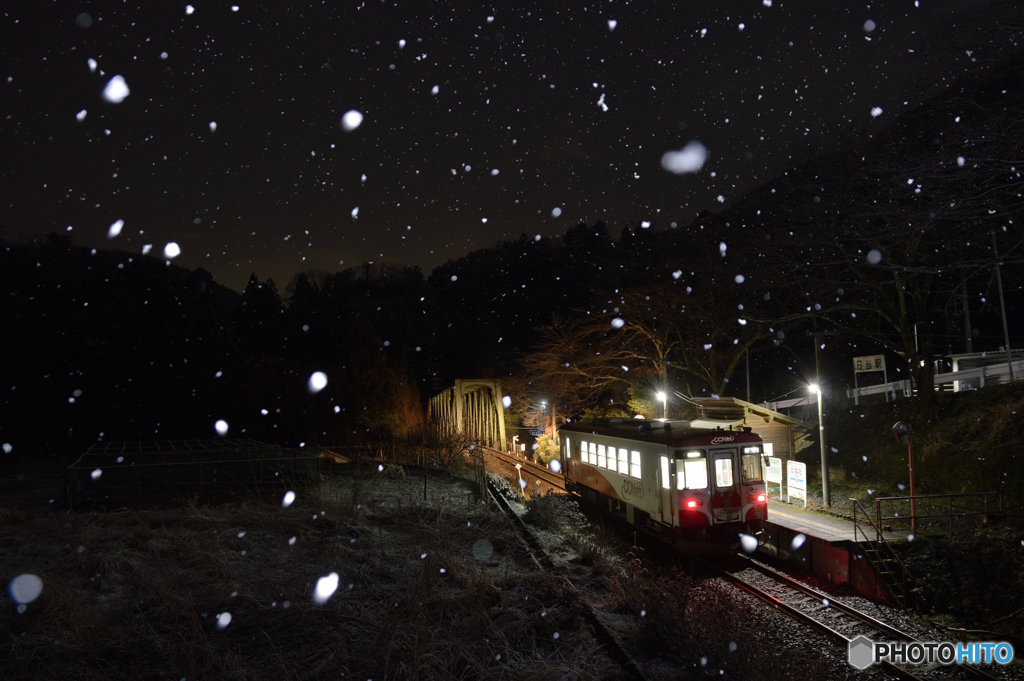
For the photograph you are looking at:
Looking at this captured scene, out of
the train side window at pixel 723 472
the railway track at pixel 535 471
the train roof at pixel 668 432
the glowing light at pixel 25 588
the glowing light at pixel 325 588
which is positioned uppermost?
the train roof at pixel 668 432

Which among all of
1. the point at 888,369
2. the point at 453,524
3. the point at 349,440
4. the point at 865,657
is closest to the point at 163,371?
the point at 349,440

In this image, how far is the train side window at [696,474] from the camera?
492 inches

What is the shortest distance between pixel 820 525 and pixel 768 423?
529 centimetres

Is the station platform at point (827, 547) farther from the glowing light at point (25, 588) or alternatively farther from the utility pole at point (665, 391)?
the glowing light at point (25, 588)

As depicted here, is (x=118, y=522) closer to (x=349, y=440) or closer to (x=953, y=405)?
(x=349, y=440)

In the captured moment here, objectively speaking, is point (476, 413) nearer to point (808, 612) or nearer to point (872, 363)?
point (872, 363)

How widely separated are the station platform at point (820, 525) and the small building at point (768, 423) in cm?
271

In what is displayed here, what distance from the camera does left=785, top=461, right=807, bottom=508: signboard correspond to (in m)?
17.3

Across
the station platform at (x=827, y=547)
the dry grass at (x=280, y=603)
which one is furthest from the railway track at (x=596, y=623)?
the station platform at (x=827, y=547)

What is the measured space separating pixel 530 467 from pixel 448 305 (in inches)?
1458

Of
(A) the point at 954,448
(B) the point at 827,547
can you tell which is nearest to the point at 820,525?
(B) the point at 827,547

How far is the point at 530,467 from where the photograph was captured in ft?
91.7

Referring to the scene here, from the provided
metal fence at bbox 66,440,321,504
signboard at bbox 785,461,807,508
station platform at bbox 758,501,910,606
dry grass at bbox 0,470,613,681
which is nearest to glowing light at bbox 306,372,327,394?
metal fence at bbox 66,440,321,504

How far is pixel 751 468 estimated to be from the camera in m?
13.2
